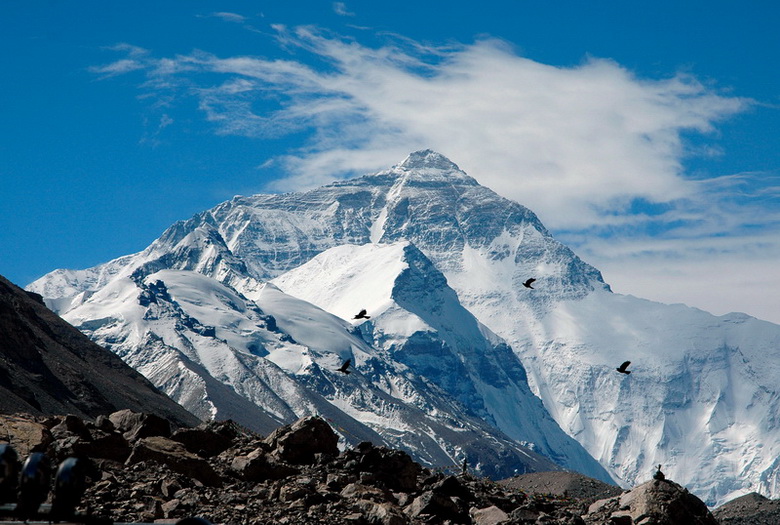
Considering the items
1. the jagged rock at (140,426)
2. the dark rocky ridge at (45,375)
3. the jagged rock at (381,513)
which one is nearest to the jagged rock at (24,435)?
the jagged rock at (140,426)

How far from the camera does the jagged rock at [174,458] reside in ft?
135

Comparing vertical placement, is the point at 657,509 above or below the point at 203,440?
below

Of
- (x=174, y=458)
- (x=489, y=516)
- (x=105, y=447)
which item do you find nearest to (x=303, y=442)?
(x=174, y=458)

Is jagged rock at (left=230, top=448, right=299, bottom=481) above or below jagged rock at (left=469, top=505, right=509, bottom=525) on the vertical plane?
above

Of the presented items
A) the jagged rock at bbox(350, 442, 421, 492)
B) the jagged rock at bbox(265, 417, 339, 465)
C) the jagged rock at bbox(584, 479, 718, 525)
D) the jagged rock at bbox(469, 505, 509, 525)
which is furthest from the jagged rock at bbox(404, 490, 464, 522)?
the jagged rock at bbox(265, 417, 339, 465)

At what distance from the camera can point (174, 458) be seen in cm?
4194

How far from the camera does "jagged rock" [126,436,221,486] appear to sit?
41.0m

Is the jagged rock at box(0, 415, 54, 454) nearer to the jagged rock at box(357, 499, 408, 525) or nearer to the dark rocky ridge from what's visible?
the jagged rock at box(357, 499, 408, 525)

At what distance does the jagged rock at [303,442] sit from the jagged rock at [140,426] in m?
4.36

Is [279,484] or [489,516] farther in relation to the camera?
[489,516]

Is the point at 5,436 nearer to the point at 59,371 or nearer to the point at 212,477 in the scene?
the point at 212,477

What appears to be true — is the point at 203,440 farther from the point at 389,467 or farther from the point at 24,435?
the point at 389,467

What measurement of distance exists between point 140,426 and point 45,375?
116628 millimetres

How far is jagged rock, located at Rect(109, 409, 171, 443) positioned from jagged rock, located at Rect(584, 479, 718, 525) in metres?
16.9
